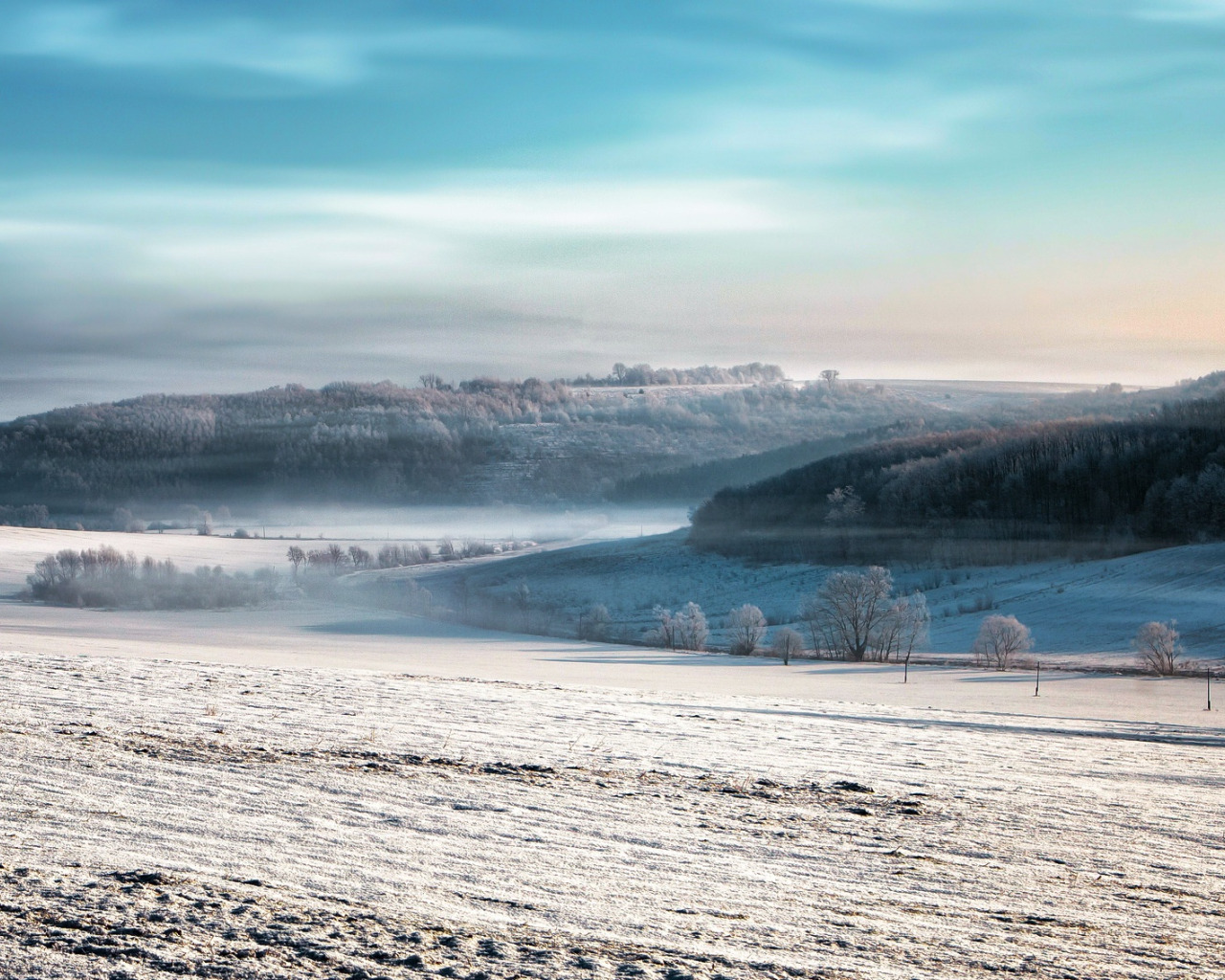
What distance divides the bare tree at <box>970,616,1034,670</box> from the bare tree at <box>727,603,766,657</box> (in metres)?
13.2

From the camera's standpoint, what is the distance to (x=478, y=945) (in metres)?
6.02

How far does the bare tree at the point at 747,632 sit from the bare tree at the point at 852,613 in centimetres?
398

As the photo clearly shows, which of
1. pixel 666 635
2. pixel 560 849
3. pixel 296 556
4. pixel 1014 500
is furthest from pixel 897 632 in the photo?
pixel 296 556

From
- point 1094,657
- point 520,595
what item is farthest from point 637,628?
point 1094,657

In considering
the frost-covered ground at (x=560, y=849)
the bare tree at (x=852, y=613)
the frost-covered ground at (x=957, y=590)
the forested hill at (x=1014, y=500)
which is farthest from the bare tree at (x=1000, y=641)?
the frost-covered ground at (x=560, y=849)

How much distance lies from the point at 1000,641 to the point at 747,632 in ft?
51.5

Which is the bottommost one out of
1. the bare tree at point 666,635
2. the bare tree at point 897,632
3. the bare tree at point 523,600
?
Result: the bare tree at point 523,600

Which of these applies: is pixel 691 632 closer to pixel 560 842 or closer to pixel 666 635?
pixel 666 635

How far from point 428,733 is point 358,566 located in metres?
122

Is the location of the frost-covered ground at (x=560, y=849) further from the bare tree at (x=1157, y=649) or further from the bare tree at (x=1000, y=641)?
the bare tree at (x=1000, y=641)

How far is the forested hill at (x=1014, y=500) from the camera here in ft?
349

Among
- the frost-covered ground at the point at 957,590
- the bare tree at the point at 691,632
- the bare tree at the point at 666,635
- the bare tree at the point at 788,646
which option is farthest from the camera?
the bare tree at the point at 666,635

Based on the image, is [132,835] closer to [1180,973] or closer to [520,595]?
[1180,973]

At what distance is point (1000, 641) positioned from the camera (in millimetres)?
61125
